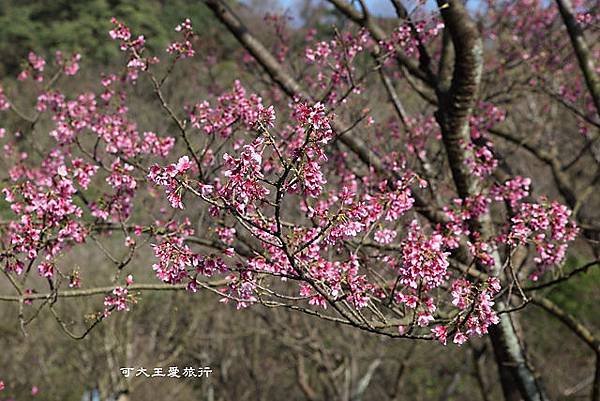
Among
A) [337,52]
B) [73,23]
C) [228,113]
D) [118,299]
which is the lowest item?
[118,299]

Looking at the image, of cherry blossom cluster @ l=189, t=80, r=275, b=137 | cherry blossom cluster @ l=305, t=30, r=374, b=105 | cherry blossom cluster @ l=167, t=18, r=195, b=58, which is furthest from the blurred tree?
cherry blossom cluster @ l=189, t=80, r=275, b=137

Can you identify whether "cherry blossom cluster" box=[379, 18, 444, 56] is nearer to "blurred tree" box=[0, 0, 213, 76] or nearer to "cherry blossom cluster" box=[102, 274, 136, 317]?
"cherry blossom cluster" box=[102, 274, 136, 317]

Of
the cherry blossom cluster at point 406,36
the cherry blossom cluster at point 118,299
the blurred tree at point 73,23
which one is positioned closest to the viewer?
the cherry blossom cluster at point 118,299

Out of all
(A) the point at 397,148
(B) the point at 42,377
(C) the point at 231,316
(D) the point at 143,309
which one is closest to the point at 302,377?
(C) the point at 231,316

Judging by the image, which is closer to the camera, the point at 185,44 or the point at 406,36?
the point at 185,44

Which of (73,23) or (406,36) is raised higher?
(73,23)

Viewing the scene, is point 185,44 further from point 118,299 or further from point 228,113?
point 118,299

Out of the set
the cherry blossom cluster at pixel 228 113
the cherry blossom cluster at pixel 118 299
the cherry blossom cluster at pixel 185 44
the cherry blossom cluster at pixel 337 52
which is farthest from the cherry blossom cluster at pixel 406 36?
the cherry blossom cluster at pixel 118 299

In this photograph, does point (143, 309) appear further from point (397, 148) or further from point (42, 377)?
point (397, 148)

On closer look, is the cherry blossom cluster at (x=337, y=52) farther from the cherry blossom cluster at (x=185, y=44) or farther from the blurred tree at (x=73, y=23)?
the blurred tree at (x=73, y=23)

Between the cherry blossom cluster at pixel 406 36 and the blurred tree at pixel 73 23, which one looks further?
the blurred tree at pixel 73 23

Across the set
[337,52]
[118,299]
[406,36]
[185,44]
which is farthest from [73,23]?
[118,299]

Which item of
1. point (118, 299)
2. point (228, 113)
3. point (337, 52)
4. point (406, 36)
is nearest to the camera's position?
point (118, 299)

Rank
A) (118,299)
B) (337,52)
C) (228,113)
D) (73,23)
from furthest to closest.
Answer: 1. (73,23)
2. (337,52)
3. (228,113)
4. (118,299)
